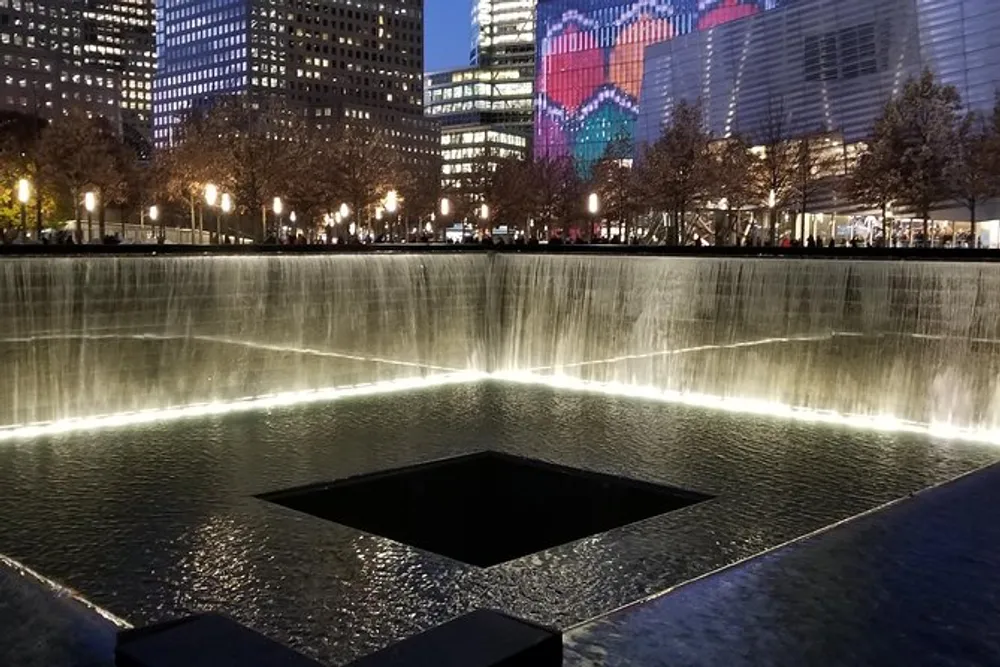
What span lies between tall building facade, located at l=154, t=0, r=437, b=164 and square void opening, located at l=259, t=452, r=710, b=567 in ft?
411

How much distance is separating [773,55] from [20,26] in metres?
108

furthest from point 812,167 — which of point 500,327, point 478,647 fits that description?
point 478,647

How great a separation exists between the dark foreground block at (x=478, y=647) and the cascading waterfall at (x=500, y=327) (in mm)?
13617

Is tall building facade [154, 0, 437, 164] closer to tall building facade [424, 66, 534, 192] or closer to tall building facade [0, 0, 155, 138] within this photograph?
tall building facade [424, 66, 534, 192]

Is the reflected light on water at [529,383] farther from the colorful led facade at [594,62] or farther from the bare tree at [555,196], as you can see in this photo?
the colorful led facade at [594,62]

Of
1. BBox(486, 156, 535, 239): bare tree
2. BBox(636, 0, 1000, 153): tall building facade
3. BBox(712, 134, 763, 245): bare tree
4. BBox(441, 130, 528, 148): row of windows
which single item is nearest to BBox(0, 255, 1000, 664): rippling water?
BBox(712, 134, 763, 245): bare tree

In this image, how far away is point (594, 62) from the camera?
102 metres

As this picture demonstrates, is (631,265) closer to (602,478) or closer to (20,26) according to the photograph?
(602,478)

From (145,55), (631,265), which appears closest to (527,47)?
(145,55)

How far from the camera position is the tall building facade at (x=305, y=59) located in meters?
144

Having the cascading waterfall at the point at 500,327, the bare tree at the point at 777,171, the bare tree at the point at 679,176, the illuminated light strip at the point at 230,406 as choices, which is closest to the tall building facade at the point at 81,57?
the bare tree at the point at 679,176

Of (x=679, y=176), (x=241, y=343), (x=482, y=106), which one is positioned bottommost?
(x=241, y=343)

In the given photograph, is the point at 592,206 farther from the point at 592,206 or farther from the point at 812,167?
the point at 812,167

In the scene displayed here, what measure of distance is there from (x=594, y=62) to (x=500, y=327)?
83313mm
